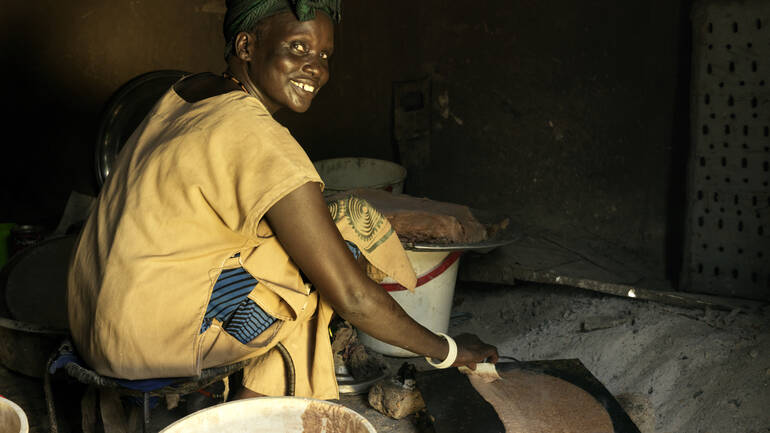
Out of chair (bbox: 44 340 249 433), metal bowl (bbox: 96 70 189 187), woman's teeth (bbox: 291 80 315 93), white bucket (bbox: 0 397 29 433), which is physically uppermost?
woman's teeth (bbox: 291 80 315 93)

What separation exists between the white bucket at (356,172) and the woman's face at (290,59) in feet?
7.20

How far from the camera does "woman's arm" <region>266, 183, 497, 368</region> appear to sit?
1.60m

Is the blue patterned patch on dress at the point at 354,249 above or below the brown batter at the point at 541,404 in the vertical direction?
above

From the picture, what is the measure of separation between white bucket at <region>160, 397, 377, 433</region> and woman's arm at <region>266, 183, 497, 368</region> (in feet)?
1.01

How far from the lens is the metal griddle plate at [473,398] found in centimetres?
212

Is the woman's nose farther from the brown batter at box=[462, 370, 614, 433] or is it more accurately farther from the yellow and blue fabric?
the brown batter at box=[462, 370, 614, 433]

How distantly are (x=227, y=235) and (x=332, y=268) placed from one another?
0.26m

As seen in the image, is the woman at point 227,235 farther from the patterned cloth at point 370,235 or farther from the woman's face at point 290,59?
the patterned cloth at point 370,235

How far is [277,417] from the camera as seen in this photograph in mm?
1494

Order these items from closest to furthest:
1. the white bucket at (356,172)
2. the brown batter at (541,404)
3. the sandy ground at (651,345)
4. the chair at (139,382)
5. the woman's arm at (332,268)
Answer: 1. the woman's arm at (332,268)
2. the chair at (139,382)
3. the brown batter at (541,404)
4. the sandy ground at (651,345)
5. the white bucket at (356,172)

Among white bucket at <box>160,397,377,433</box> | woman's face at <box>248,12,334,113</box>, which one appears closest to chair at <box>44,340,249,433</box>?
white bucket at <box>160,397,377,433</box>

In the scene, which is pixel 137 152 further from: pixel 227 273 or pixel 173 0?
Answer: pixel 173 0

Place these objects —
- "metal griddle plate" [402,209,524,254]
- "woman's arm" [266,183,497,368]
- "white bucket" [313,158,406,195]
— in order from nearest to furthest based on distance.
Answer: "woman's arm" [266,183,497,368] < "metal griddle plate" [402,209,524,254] < "white bucket" [313,158,406,195]

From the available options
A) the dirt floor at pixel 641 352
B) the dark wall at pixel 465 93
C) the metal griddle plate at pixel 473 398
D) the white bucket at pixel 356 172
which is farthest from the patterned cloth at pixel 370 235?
the white bucket at pixel 356 172
